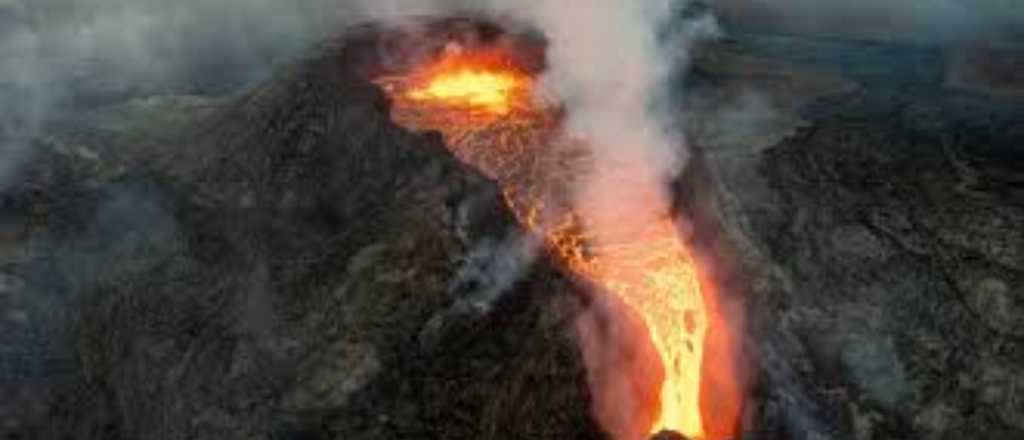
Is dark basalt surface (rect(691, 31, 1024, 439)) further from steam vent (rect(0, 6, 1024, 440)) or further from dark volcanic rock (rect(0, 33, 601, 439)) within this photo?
dark volcanic rock (rect(0, 33, 601, 439))

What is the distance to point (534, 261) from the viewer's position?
1345 centimetres

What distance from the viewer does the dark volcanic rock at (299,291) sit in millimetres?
12789

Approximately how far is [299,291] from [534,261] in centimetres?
230

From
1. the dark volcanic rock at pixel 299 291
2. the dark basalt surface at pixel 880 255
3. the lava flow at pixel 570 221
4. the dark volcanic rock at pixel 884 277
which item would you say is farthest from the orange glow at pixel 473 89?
the dark volcanic rock at pixel 884 277

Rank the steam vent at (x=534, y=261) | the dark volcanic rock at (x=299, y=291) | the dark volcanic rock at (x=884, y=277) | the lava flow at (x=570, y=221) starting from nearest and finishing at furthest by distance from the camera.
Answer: the dark volcanic rock at (x=884, y=277), the steam vent at (x=534, y=261), the dark volcanic rock at (x=299, y=291), the lava flow at (x=570, y=221)

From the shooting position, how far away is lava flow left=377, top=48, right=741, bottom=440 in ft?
43.8

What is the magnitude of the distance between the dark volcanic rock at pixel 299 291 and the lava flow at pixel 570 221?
76cm

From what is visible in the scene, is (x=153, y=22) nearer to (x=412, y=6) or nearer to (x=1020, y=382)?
(x=412, y=6)

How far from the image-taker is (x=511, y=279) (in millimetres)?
13297

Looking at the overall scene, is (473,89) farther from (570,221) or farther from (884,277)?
(884,277)

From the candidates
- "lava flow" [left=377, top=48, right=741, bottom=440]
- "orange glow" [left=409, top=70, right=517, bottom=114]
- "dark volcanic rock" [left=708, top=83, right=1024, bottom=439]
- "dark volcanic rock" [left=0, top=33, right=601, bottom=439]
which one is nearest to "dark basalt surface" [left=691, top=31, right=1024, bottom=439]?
"dark volcanic rock" [left=708, top=83, right=1024, bottom=439]

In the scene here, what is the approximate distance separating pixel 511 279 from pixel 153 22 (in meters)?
13.7

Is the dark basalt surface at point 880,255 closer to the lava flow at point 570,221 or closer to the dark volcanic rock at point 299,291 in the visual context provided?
the lava flow at point 570,221

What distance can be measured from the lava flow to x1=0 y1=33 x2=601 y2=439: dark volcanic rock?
0.76 meters
